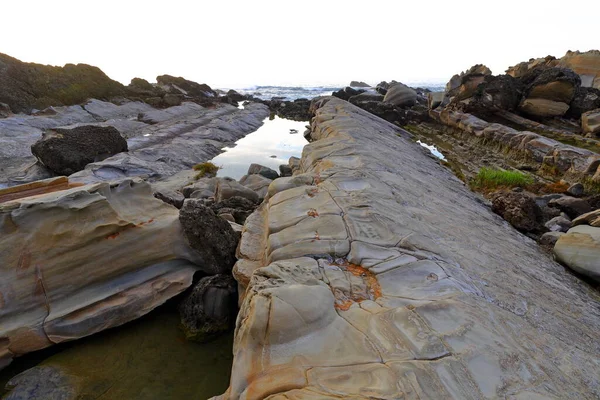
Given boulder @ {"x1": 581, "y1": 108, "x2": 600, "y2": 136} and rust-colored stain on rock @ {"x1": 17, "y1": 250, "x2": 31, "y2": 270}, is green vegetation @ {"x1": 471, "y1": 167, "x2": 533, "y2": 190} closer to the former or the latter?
boulder @ {"x1": 581, "y1": 108, "x2": 600, "y2": 136}

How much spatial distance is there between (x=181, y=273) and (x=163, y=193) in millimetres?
2759

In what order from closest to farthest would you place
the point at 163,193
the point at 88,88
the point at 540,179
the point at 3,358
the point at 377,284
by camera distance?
1. the point at 377,284
2. the point at 3,358
3. the point at 163,193
4. the point at 540,179
5. the point at 88,88

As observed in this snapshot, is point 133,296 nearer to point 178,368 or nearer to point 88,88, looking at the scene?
point 178,368

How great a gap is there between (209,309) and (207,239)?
92 cm

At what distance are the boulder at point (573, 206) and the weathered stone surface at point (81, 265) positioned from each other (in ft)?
24.1

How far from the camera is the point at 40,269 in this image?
370 centimetres

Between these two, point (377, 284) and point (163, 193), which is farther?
point (163, 193)

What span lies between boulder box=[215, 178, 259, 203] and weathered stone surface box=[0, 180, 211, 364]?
8.37ft

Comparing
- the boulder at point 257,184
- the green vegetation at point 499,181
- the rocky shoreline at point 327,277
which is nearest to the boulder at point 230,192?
the rocky shoreline at point 327,277

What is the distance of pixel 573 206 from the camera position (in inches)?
279

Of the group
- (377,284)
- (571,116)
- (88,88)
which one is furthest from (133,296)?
(88,88)

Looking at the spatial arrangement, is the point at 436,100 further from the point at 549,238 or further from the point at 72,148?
the point at 72,148

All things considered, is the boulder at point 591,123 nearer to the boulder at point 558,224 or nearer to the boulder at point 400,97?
the boulder at point 558,224

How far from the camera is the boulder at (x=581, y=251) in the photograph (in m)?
4.49
